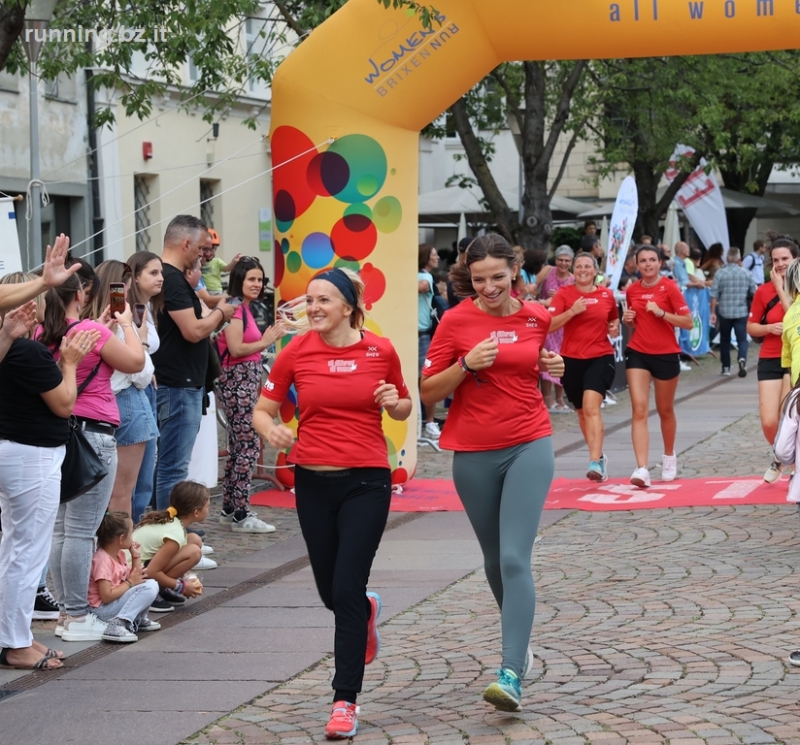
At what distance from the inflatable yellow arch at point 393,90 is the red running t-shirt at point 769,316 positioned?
5.94 feet

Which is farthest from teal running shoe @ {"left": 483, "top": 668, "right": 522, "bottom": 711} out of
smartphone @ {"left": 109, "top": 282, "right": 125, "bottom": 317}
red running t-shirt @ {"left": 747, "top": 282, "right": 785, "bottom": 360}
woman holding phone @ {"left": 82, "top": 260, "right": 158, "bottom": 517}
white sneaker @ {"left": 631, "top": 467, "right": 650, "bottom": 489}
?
white sneaker @ {"left": 631, "top": 467, "right": 650, "bottom": 489}

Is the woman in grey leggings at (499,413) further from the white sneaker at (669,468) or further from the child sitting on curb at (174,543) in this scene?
the white sneaker at (669,468)

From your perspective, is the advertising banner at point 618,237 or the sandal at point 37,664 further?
the advertising banner at point 618,237

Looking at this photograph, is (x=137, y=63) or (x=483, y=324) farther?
(x=137, y=63)

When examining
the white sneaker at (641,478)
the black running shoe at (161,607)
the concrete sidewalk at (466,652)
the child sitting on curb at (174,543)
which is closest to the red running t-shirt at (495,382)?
the concrete sidewalk at (466,652)

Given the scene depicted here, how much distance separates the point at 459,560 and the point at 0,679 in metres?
3.34

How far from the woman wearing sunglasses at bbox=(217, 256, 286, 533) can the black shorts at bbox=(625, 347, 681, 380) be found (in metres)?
3.28

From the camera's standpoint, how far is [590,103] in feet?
76.8

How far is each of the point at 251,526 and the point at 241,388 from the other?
3.12 ft

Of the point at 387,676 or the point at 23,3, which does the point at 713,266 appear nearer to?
the point at 23,3

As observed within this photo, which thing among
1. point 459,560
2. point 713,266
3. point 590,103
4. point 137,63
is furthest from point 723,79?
point 459,560

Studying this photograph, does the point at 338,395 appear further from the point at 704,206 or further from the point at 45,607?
the point at 704,206

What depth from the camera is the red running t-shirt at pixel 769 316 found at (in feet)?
34.3

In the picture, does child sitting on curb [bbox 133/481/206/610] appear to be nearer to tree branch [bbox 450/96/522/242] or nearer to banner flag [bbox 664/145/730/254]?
tree branch [bbox 450/96/522/242]
